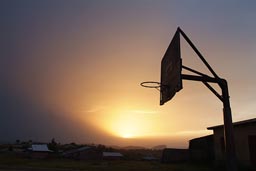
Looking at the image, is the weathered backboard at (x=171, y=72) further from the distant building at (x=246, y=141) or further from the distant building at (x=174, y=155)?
the distant building at (x=174, y=155)

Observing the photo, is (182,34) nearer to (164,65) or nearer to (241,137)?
(164,65)

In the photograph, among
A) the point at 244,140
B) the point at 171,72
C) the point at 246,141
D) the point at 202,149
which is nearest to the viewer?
the point at 171,72

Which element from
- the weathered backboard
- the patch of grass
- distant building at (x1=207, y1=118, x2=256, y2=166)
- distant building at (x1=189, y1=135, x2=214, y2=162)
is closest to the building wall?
distant building at (x1=207, y1=118, x2=256, y2=166)

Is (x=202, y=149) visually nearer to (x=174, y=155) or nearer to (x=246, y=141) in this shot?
(x=174, y=155)

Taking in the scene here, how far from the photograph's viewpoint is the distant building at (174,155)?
A: 3997cm

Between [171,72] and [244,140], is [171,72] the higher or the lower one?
the higher one

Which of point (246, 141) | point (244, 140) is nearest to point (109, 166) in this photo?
point (244, 140)

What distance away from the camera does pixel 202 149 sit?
3503 centimetres

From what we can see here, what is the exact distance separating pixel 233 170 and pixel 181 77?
3.37m

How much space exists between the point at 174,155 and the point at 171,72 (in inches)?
1256

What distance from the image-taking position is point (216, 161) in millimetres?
28109

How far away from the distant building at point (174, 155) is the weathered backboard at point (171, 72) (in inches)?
1173

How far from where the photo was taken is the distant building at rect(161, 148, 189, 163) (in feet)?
131

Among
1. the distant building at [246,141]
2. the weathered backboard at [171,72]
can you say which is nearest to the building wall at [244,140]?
the distant building at [246,141]
